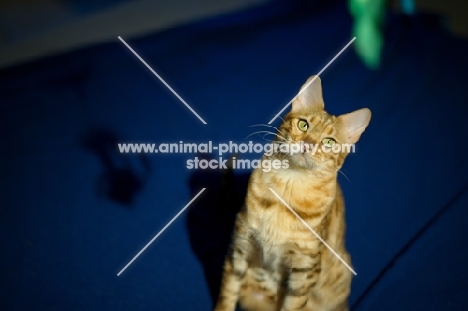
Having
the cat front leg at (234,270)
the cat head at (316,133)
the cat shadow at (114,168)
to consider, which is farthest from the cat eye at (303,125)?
the cat shadow at (114,168)

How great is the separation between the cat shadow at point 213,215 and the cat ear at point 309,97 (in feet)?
1.22

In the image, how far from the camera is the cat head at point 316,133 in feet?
3.26

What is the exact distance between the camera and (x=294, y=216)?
Answer: 3.32 feet

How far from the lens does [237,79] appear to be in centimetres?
202

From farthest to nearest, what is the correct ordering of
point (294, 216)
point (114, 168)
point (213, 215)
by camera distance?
point (114, 168)
point (213, 215)
point (294, 216)

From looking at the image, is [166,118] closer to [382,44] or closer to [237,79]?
[237,79]

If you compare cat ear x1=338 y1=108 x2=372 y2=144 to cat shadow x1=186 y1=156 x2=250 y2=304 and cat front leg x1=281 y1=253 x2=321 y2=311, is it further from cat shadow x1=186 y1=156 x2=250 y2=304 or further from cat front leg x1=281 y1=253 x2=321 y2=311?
cat shadow x1=186 y1=156 x2=250 y2=304

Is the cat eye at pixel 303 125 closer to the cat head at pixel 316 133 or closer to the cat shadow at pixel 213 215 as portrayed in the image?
the cat head at pixel 316 133

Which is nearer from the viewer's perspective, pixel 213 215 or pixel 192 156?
pixel 213 215

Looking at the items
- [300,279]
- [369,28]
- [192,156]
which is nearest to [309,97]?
[300,279]

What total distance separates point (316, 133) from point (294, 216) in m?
0.19

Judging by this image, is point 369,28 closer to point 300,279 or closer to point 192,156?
point 192,156

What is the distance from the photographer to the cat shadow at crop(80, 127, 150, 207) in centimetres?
143

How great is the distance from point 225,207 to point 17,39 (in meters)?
1.38
